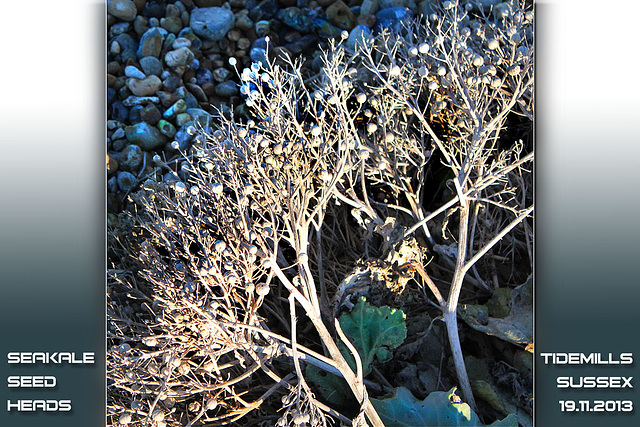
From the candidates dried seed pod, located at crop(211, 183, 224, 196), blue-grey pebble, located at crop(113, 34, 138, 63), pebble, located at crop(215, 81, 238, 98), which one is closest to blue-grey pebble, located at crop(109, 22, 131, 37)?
blue-grey pebble, located at crop(113, 34, 138, 63)

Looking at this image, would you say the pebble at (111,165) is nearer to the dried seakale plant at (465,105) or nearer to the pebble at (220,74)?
the pebble at (220,74)

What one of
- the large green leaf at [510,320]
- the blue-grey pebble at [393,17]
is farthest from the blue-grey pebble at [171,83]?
the large green leaf at [510,320]

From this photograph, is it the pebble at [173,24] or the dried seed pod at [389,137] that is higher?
the pebble at [173,24]

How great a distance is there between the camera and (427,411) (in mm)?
1876

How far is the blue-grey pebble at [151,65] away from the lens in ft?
6.33

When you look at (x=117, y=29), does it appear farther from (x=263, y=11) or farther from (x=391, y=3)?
(x=391, y=3)

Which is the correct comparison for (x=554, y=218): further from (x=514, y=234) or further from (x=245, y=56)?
(x=245, y=56)

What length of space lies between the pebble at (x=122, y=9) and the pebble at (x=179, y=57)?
0.51 ft

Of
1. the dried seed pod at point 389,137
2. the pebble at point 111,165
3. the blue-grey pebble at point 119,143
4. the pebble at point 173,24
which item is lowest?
the pebble at point 111,165

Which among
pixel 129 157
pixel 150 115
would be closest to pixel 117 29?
pixel 150 115

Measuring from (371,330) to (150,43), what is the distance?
1.09 metres

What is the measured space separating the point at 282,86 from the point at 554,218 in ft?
2.99

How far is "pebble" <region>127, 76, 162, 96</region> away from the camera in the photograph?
192 centimetres

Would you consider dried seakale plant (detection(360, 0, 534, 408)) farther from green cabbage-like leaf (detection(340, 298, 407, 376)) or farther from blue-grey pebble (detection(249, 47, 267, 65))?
blue-grey pebble (detection(249, 47, 267, 65))
